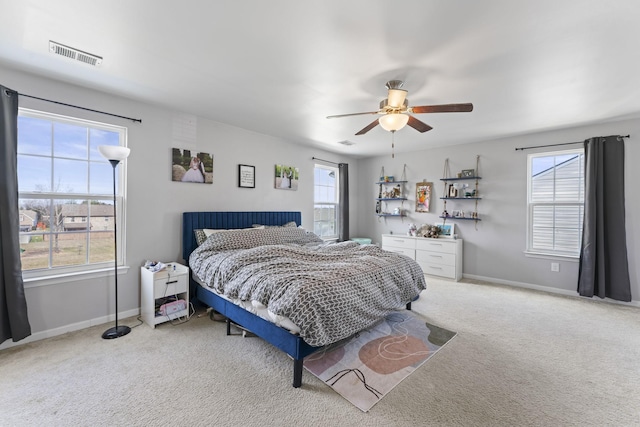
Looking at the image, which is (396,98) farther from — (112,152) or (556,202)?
(556,202)

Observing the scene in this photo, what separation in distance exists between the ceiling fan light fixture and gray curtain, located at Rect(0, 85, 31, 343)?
314cm

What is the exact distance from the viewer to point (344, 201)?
5.71m

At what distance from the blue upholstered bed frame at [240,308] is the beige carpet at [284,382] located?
0.67 ft

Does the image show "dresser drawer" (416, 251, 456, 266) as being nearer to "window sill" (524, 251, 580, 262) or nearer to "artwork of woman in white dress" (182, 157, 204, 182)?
"window sill" (524, 251, 580, 262)

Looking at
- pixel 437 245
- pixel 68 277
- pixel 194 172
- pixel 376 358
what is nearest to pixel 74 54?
pixel 194 172

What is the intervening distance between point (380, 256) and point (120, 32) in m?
2.85

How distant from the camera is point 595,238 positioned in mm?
3639

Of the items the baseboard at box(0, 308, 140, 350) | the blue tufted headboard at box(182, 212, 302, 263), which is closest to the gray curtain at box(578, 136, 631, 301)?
the blue tufted headboard at box(182, 212, 302, 263)

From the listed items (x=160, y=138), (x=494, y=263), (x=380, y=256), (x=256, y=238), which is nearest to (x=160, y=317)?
(x=256, y=238)

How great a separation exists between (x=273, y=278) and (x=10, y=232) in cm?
217

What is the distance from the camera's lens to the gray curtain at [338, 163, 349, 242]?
18.7 ft

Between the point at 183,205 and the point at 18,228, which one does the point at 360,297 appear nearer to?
the point at 183,205

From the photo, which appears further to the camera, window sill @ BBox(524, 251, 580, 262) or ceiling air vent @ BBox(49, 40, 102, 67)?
window sill @ BBox(524, 251, 580, 262)

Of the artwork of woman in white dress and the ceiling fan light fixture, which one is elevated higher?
the ceiling fan light fixture
